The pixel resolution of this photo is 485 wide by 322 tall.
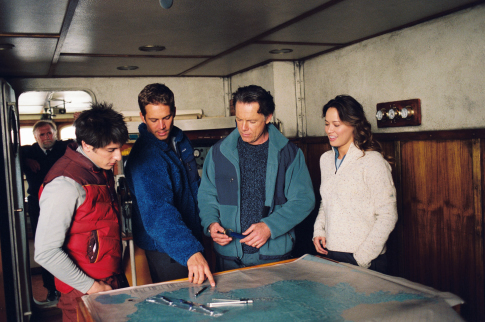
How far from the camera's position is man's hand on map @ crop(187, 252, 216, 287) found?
5.58ft

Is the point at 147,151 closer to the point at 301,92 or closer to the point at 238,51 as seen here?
the point at 238,51

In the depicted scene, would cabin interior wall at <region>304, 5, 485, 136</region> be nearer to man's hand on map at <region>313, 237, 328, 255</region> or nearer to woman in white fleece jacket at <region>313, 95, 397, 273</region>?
woman in white fleece jacket at <region>313, 95, 397, 273</region>

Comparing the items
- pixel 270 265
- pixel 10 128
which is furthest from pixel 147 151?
pixel 10 128

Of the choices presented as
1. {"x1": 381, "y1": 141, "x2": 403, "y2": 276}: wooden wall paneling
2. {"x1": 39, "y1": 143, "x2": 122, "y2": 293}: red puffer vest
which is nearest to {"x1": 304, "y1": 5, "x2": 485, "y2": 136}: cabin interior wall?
{"x1": 381, "y1": 141, "x2": 403, "y2": 276}: wooden wall paneling

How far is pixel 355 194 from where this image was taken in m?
2.18

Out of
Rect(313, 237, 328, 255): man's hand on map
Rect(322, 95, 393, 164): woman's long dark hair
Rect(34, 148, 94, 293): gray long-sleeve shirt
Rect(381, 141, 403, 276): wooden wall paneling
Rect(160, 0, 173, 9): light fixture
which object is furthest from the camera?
Rect(381, 141, 403, 276): wooden wall paneling

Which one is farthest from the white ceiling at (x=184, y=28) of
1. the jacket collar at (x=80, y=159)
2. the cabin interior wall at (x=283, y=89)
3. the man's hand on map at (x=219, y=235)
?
the man's hand on map at (x=219, y=235)

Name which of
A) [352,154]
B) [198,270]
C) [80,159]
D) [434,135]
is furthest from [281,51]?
[198,270]

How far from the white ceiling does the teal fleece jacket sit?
0.75 meters

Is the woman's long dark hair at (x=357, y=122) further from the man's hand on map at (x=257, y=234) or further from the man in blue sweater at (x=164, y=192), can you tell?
the man in blue sweater at (x=164, y=192)

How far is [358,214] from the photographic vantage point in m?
2.17

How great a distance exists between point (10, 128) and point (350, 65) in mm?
3087

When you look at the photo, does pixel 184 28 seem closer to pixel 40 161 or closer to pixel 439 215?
pixel 439 215

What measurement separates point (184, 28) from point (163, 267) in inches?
60.1
